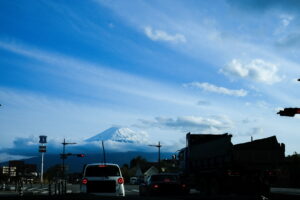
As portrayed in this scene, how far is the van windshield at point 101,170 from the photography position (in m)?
19.5

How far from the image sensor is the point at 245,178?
24.0m

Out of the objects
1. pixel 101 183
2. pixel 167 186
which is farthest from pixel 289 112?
pixel 101 183

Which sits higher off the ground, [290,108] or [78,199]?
[290,108]

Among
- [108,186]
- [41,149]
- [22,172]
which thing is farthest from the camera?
[41,149]

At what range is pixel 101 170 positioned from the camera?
1955 cm

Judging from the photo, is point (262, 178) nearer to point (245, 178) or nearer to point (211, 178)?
point (245, 178)

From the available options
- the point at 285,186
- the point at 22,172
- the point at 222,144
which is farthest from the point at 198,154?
the point at 285,186

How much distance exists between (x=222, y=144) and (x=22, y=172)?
93.7ft

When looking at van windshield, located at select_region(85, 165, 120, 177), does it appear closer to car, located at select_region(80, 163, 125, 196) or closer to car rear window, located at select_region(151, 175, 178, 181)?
car, located at select_region(80, 163, 125, 196)

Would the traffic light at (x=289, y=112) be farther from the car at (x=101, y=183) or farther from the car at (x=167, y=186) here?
the car at (x=101, y=183)

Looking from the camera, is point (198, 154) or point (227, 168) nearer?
point (227, 168)

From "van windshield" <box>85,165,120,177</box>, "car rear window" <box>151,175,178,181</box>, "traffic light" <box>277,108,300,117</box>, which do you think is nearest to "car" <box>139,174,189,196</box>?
"car rear window" <box>151,175,178,181</box>

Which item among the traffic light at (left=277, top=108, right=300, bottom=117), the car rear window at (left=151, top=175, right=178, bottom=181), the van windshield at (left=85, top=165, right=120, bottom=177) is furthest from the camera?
the traffic light at (left=277, top=108, right=300, bottom=117)

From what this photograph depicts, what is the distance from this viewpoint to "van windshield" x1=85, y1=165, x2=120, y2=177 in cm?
1948
